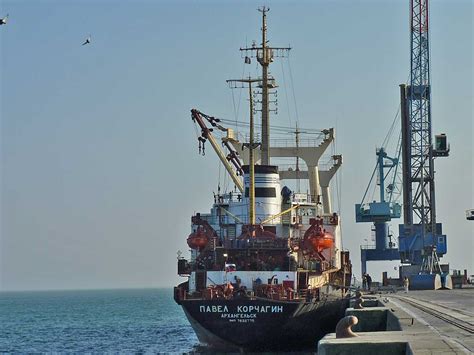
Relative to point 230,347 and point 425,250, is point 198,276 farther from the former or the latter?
point 425,250

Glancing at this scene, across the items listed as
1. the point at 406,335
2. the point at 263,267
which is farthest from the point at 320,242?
the point at 406,335

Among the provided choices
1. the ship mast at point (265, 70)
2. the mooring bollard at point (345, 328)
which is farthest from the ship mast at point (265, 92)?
the mooring bollard at point (345, 328)

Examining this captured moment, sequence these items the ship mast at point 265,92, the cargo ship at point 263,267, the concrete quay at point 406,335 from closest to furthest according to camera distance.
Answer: the concrete quay at point 406,335, the cargo ship at point 263,267, the ship mast at point 265,92

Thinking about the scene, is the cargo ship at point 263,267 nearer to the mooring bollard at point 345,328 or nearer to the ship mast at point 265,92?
the ship mast at point 265,92

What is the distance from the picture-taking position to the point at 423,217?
101000 mm

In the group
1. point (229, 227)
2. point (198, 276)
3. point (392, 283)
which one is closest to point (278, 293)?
point (198, 276)

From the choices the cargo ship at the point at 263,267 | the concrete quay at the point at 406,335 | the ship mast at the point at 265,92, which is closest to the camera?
the concrete quay at the point at 406,335

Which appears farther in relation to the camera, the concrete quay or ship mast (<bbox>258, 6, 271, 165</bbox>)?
ship mast (<bbox>258, 6, 271, 165</bbox>)

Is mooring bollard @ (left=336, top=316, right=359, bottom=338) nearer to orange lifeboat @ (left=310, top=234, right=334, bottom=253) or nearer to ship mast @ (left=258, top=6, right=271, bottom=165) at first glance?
orange lifeboat @ (left=310, top=234, right=334, bottom=253)

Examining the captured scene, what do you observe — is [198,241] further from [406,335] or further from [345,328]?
[345,328]

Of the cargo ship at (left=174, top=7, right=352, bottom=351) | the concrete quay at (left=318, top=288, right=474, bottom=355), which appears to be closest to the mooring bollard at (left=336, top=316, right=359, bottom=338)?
the concrete quay at (left=318, top=288, right=474, bottom=355)

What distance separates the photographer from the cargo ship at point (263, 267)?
155ft

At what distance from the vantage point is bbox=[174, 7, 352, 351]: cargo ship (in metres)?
47.1

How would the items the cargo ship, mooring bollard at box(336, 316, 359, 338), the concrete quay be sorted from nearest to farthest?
the concrete quay → mooring bollard at box(336, 316, 359, 338) → the cargo ship
